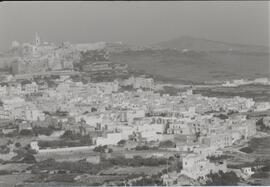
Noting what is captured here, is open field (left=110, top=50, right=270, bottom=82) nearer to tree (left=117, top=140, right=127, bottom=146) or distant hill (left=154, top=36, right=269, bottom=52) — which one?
distant hill (left=154, top=36, right=269, bottom=52)

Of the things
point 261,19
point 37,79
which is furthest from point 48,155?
point 37,79

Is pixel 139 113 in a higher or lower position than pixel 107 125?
higher

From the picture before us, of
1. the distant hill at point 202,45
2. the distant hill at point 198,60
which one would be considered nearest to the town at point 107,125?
the distant hill at point 198,60

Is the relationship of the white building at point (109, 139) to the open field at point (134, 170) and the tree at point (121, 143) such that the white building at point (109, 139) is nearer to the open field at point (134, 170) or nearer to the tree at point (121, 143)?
the tree at point (121, 143)

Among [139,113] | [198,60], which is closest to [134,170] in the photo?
[139,113]

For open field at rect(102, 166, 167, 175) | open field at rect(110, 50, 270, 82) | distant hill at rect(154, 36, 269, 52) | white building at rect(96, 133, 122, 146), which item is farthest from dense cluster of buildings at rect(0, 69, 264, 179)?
open field at rect(110, 50, 270, 82)

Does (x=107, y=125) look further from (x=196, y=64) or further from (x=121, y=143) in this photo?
(x=196, y=64)
